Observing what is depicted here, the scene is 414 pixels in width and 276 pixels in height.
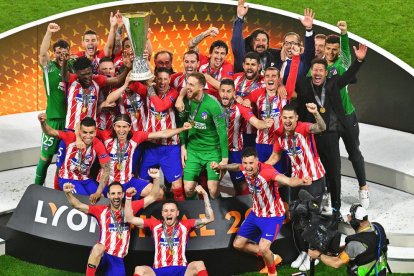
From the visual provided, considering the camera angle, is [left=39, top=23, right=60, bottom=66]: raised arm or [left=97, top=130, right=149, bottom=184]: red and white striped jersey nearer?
[left=97, top=130, right=149, bottom=184]: red and white striped jersey

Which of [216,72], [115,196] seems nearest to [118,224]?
[115,196]

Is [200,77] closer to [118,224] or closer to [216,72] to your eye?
[216,72]

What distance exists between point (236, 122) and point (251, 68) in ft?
1.87

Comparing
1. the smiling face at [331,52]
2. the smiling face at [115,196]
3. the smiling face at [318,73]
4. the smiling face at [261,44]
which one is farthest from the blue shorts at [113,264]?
the smiling face at [331,52]

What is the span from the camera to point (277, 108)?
11594mm

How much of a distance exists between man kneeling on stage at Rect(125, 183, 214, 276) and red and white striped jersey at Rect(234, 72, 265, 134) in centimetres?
130

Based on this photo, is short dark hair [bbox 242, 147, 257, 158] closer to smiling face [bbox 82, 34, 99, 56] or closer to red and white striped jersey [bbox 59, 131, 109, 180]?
red and white striped jersey [bbox 59, 131, 109, 180]

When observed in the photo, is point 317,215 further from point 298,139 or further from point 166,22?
point 166,22

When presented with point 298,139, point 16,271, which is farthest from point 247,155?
point 16,271

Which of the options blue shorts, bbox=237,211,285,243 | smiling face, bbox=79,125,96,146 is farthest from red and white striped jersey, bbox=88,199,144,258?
blue shorts, bbox=237,211,285,243

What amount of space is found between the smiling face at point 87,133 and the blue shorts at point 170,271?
59.9 inches

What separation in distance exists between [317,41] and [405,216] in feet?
6.76

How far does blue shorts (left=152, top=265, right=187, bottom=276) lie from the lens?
10.7 metres

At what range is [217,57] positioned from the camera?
40.0ft
